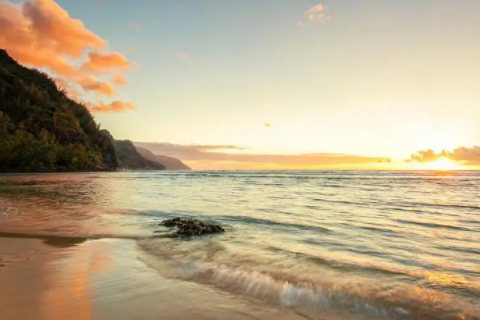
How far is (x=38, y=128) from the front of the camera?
106 m

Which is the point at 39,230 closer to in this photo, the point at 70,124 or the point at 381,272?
the point at 381,272

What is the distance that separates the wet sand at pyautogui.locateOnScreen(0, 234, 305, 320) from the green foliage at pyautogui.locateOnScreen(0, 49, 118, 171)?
99435 mm

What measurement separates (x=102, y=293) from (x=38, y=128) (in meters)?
123

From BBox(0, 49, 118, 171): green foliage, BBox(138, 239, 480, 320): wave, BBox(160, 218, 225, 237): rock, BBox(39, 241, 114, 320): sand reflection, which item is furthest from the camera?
BBox(0, 49, 118, 171): green foliage

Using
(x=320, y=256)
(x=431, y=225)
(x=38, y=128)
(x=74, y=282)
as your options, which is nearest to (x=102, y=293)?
(x=74, y=282)

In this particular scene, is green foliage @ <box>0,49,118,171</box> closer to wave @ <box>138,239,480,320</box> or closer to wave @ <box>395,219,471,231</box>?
wave @ <box>138,239,480,320</box>

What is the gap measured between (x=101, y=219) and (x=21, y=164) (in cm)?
9731

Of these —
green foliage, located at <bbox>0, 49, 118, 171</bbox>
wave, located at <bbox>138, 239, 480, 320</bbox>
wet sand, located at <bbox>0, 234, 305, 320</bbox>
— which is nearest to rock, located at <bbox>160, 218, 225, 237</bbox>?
wave, located at <bbox>138, 239, 480, 320</bbox>

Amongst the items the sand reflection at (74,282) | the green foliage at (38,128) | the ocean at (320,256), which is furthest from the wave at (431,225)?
the green foliage at (38,128)

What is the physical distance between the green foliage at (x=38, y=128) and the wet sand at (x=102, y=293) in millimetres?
99435

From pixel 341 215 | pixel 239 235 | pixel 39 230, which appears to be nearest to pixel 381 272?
pixel 239 235

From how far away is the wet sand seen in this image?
4.52 m

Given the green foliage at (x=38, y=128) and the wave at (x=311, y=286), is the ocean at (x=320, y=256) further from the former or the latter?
the green foliage at (x=38, y=128)

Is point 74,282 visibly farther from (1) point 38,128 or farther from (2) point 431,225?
(1) point 38,128
